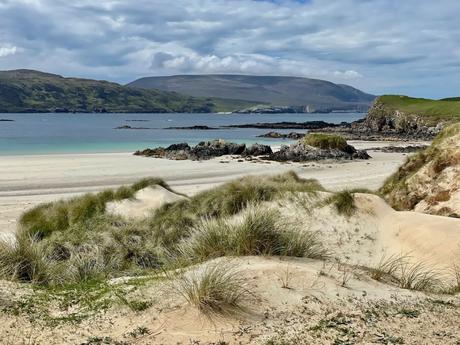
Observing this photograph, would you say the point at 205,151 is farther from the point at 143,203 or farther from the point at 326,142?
the point at 143,203

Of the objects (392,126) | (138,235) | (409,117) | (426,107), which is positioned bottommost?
(138,235)

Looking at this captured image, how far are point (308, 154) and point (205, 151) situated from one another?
8.63 m

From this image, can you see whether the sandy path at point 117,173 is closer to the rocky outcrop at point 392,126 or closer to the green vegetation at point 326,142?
the green vegetation at point 326,142

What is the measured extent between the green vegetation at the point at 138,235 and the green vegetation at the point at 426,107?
2758 inches

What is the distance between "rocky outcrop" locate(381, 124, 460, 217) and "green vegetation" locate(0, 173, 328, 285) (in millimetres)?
3230

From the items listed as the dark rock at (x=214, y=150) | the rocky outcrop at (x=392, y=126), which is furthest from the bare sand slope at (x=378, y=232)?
the rocky outcrop at (x=392, y=126)

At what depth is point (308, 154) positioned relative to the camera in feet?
141

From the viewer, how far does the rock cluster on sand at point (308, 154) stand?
138 feet

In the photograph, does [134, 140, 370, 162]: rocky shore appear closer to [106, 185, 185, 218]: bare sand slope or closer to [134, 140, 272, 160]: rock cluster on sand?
[134, 140, 272, 160]: rock cluster on sand

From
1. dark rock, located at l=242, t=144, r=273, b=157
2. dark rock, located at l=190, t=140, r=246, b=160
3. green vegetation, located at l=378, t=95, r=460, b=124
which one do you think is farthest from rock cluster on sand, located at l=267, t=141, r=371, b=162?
green vegetation, located at l=378, t=95, r=460, b=124

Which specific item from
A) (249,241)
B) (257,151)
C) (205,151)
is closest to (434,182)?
(249,241)

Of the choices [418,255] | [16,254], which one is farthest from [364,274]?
[16,254]

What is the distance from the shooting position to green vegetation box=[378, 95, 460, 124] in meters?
82.3

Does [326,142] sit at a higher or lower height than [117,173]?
higher
